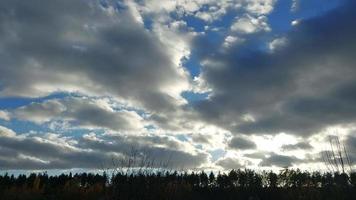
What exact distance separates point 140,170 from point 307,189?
896cm

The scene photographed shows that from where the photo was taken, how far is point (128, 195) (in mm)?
18406

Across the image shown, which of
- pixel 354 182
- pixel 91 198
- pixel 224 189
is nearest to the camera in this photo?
pixel 354 182

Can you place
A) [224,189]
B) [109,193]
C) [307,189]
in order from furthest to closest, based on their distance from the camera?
[224,189] < [307,189] < [109,193]

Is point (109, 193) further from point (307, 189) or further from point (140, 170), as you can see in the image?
point (307, 189)

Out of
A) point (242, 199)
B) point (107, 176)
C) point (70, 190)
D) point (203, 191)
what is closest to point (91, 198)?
point (70, 190)

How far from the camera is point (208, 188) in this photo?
3603 cm

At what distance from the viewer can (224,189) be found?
33.9 m

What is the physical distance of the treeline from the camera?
1838cm

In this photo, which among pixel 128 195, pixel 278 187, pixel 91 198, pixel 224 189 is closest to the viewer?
pixel 128 195

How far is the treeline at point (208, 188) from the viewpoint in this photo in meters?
18.4

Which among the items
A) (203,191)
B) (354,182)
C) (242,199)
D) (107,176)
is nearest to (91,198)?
(107,176)

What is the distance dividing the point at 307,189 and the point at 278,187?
693 centimetres

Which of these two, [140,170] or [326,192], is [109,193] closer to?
[140,170]

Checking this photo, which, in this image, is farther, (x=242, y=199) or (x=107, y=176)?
(x=242, y=199)
